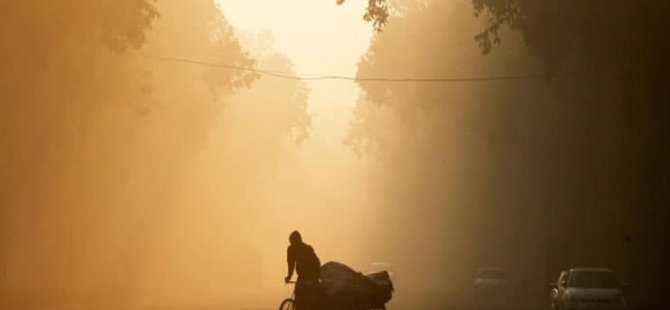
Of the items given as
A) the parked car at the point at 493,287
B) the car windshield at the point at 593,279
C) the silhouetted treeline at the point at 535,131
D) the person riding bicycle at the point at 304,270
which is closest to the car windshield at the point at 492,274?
the parked car at the point at 493,287

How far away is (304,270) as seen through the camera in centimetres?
2428

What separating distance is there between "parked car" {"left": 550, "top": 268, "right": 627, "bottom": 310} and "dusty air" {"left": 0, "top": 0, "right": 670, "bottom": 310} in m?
0.06

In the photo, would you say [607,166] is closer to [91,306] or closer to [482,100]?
[482,100]

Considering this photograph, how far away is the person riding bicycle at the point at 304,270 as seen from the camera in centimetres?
2409

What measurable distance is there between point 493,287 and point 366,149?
36.4 m

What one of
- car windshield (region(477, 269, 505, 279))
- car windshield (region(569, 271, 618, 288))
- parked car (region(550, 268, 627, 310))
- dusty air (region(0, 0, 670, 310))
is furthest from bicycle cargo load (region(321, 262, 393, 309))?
car windshield (region(477, 269, 505, 279))

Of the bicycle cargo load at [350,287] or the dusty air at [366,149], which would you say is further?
the dusty air at [366,149]

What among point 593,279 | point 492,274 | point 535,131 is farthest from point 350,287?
point 535,131

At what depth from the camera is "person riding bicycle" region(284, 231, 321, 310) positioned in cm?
2409

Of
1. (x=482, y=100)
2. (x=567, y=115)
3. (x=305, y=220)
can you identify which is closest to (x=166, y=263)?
(x=482, y=100)

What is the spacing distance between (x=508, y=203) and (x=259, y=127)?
30045 mm

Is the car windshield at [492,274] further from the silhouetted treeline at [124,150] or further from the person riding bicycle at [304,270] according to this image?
the person riding bicycle at [304,270]

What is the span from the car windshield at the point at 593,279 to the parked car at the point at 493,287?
68.9 ft

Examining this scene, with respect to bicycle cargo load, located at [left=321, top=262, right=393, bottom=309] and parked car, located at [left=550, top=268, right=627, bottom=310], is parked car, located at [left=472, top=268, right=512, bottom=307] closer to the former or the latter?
parked car, located at [left=550, top=268, right=627, bottom=310]
